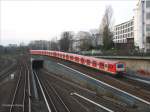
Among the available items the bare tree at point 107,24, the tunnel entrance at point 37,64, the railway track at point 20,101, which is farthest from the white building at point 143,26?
the railway track at point 20,101

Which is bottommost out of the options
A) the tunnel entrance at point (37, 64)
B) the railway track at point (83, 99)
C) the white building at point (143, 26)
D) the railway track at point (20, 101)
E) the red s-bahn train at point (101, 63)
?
the railway track at point (20, 101)

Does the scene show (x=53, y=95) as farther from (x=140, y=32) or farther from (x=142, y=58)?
(x=140, y=32)

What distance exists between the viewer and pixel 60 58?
3105 inches

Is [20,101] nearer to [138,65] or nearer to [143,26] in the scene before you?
[138,65]

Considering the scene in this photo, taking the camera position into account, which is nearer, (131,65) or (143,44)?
(131,65)

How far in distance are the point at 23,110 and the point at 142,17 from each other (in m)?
52.1

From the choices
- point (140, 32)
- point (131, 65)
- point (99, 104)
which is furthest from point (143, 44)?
point (99, 104)

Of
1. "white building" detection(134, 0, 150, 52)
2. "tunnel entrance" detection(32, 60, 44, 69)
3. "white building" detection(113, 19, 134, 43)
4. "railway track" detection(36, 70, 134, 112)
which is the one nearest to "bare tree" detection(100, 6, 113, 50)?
"white building" detection(134, 0, 150, 52)

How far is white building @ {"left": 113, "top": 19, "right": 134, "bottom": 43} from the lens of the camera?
14682cm

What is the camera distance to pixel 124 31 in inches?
6329

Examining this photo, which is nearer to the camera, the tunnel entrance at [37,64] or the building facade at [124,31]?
the tunnel entrance at [37,64]

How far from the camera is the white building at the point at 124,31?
482 ft

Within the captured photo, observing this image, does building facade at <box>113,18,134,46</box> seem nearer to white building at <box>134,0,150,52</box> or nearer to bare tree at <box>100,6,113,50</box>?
bare tree at <box>100,6,113,50</box>

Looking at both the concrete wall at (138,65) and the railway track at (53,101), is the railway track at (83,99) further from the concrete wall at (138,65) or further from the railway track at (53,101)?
the concrete wall at (138,65)
